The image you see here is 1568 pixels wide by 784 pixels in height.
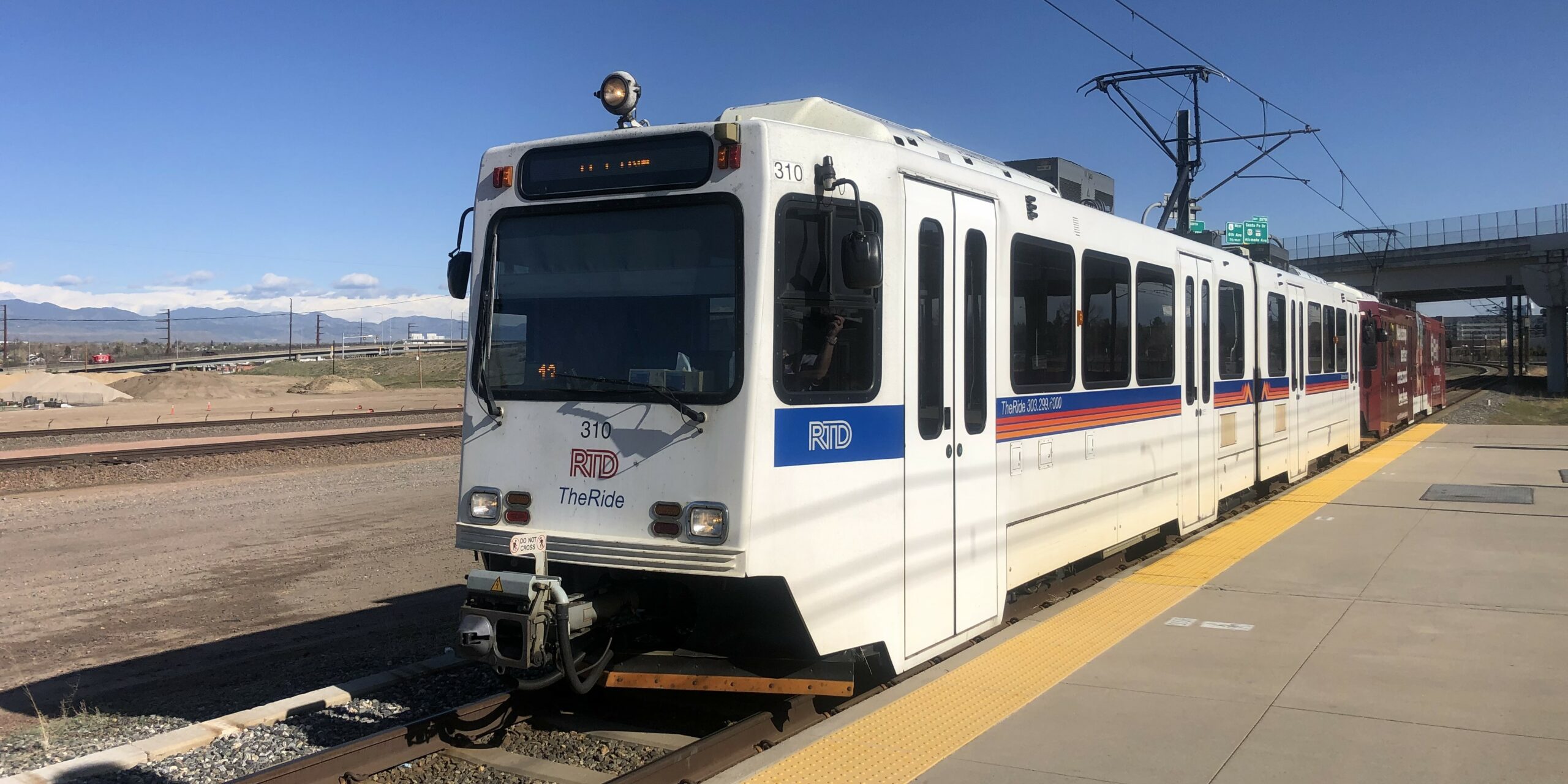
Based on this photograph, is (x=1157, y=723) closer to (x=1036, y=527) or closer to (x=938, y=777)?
(x=938, y=777)

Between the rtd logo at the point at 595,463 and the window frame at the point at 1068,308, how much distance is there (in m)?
2.72

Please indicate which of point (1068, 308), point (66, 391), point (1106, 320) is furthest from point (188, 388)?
point (1068, 308)

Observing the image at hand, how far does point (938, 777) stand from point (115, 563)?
10.7 metres

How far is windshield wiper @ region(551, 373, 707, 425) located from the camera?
17.1 ft

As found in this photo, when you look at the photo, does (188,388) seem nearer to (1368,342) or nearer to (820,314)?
(1368,342)

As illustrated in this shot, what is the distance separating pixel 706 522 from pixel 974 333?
88.4 inches

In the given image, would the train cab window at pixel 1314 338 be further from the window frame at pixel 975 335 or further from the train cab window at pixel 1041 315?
the window frame at pixel 975 335

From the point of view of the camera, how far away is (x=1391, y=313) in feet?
75.0

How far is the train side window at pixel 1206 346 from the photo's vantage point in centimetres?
1064

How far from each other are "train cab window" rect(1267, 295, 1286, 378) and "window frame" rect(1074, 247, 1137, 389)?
16.6 feet

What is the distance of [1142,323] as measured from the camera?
9102 millimetres

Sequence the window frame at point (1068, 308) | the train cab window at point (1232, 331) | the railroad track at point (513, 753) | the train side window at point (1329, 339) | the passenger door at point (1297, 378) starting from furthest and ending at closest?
the train side window at point (1329, 339), the passenger door at point (1297, 378), the train cab window at point (1232, 331), the window frame at point (1068, 308), the railroad track at point (513, 753)

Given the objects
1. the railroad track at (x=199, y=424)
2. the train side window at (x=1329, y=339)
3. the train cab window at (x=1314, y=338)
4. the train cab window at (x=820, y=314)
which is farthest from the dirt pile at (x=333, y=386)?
the train cab window at (x=820, y=314)

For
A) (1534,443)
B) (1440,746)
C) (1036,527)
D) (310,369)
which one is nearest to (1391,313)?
(1534,443)
